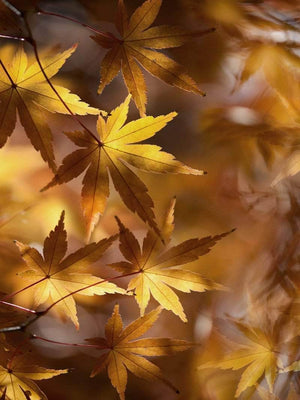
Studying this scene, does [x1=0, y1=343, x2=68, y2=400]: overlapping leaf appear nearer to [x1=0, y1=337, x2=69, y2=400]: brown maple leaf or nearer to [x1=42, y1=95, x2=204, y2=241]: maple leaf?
[x1=0, y1=337, x2=69, y2=400]: brown maple leaf

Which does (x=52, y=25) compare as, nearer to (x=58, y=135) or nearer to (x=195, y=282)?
(x=58, y=135)

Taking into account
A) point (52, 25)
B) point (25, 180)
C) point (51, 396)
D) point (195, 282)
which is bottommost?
point (51, 396)

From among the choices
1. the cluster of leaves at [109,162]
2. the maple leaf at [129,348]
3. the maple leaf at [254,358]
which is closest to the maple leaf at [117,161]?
the cluster of leaves at [109,162]

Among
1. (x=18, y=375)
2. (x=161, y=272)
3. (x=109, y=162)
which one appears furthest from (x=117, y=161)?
(x=18, y=375)

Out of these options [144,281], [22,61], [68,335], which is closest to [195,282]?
[144,281]

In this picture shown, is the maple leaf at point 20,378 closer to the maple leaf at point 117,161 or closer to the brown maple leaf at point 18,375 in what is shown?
the brown maple leaf at point 18,375

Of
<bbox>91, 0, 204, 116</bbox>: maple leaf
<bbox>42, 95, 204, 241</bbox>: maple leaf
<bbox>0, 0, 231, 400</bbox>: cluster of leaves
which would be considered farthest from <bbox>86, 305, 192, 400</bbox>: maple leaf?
<bbox>91, 0, 204, 116</bbox>: maple leaf
